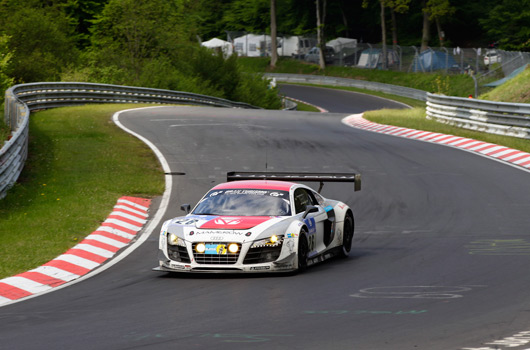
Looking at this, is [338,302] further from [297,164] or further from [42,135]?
[42,135]

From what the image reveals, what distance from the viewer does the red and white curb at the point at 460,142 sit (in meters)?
23.9

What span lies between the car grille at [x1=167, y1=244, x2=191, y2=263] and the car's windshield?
41.9 inches

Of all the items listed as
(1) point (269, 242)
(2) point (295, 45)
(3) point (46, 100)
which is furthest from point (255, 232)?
(2) point (295, 45)

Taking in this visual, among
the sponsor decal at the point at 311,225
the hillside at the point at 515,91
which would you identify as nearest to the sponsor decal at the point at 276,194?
the sponsor decal at the point at 311,225

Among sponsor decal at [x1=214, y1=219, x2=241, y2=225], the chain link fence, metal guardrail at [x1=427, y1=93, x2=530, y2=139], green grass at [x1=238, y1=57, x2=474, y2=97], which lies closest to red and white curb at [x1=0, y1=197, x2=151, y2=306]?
sponsor decal at [x1=214, y1=219, x2=241, y2=225]

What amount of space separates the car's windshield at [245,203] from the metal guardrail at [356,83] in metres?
55.2

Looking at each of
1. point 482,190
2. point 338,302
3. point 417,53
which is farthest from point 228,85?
point 338,302

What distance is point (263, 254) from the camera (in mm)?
11805

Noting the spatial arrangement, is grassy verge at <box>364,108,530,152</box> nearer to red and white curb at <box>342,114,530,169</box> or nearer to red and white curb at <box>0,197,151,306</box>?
red and white curb at <box>342,114,530,169</box>

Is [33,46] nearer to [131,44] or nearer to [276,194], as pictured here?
[131,44]

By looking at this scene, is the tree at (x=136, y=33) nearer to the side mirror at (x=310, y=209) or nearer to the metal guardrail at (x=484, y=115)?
the metal guardrail at (x=484, y=115)

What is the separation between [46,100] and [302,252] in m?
28.1

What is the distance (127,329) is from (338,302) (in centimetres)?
246

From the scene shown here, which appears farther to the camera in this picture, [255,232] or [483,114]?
[483,114]
